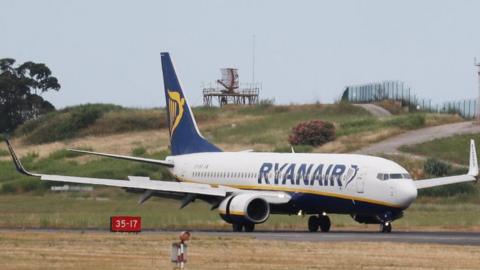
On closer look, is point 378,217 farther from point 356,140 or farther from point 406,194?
point 356,140

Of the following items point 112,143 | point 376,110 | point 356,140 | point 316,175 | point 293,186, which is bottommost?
point 293,186

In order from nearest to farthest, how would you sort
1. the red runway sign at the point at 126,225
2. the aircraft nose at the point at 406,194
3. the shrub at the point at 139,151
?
the red runway sign at the point at 126,225
the aircraft nose at the point at 406,194
the shrub at the point at 139,151

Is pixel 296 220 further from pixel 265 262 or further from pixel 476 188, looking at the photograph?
pixel 265 262

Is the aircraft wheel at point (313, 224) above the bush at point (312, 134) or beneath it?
beneath

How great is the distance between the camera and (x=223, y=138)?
99.3 m

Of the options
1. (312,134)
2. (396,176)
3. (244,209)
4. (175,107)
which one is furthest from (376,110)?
(396,176)

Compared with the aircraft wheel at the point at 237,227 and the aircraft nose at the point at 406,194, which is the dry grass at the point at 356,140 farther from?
the aircraft nose at the point at 406,194

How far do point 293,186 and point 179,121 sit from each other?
9218 mm

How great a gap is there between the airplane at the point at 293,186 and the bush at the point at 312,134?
37.1 metres

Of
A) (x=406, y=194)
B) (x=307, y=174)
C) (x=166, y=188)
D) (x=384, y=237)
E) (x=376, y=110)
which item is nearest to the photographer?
(x=384, y=237)

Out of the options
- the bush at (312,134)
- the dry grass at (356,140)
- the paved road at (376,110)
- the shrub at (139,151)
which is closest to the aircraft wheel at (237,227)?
the dry grass at (356,140)

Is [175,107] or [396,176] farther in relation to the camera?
[175,107]

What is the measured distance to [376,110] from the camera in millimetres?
108750

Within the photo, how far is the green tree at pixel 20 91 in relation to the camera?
121688mm
